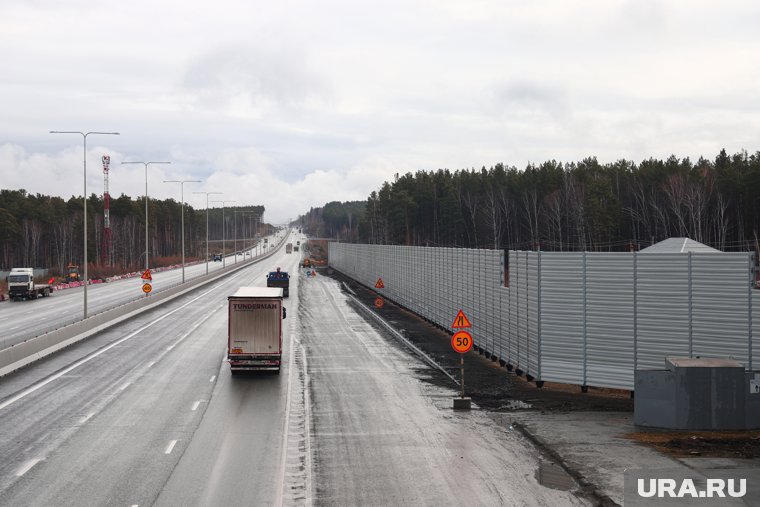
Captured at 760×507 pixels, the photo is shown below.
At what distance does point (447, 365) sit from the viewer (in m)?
31.6

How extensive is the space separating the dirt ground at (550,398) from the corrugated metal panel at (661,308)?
1.85 meters

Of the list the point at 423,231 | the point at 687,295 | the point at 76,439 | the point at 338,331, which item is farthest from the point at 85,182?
the point at 423,231

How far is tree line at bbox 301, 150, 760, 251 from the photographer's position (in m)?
103

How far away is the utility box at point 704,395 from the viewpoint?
19.7 m

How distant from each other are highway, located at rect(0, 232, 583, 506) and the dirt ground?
1.51 m

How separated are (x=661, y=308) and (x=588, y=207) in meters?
94.2

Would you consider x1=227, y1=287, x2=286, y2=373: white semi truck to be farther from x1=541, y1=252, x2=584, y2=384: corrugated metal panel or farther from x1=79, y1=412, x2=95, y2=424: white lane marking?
x1=541, y1=252, x2=584, y2=384: corrugated metal panel

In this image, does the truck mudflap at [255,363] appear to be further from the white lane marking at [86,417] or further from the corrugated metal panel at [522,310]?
the corrugated metal panel at [522,310]

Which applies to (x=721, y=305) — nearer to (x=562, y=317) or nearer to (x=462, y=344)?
(x=562, y=317)

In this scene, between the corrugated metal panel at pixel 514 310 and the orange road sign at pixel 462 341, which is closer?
the orange road sign at pixel 462 341

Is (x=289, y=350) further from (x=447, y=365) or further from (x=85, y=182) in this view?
(x=85, y=182)

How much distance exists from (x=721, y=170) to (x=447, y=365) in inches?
4038

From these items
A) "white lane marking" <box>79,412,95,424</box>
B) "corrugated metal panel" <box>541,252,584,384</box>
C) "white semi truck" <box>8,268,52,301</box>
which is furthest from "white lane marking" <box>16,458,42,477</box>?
"white semi truck" <box>8,268,52,301</box>

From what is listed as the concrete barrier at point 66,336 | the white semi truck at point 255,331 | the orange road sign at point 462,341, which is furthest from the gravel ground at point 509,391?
the concrete barrier at point 66,336
